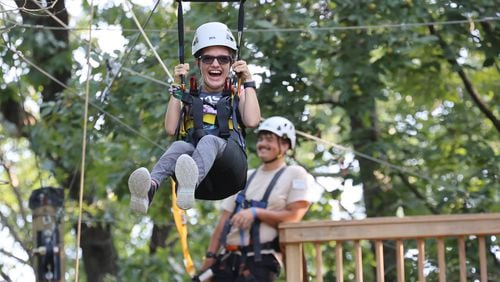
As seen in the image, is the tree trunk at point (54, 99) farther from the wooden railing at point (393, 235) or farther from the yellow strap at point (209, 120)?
the yellow strap at point (209, 120)

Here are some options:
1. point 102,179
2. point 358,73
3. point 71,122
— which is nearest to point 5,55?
point 71,122

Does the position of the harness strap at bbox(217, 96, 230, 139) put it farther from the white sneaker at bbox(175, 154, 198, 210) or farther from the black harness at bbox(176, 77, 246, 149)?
the white sneaker at bbox(175, 154, 198, 210)

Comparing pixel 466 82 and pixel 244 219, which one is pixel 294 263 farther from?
pixel 466 82

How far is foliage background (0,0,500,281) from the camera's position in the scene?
32.4ft

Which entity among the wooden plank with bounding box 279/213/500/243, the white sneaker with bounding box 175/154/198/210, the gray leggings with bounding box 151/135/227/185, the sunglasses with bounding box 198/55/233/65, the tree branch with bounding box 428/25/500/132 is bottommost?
the wooden plank with bounding box 279/213/500/243

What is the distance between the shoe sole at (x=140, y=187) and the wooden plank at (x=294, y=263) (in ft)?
5.99

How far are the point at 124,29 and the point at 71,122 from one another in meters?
1.31

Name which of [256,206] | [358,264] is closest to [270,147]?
[256,206]

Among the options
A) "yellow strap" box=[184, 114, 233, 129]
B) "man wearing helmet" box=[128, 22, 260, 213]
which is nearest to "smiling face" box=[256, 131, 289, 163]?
"man wearing helmet" box=[128, 22, 260, 213]

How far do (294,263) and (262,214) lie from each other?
39cm

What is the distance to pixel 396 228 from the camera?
728cm

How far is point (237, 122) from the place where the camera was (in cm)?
627

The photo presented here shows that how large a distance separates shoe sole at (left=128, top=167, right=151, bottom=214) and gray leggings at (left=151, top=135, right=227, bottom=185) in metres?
0.14

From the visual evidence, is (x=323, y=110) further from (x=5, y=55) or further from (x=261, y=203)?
(x=261, y=203)
